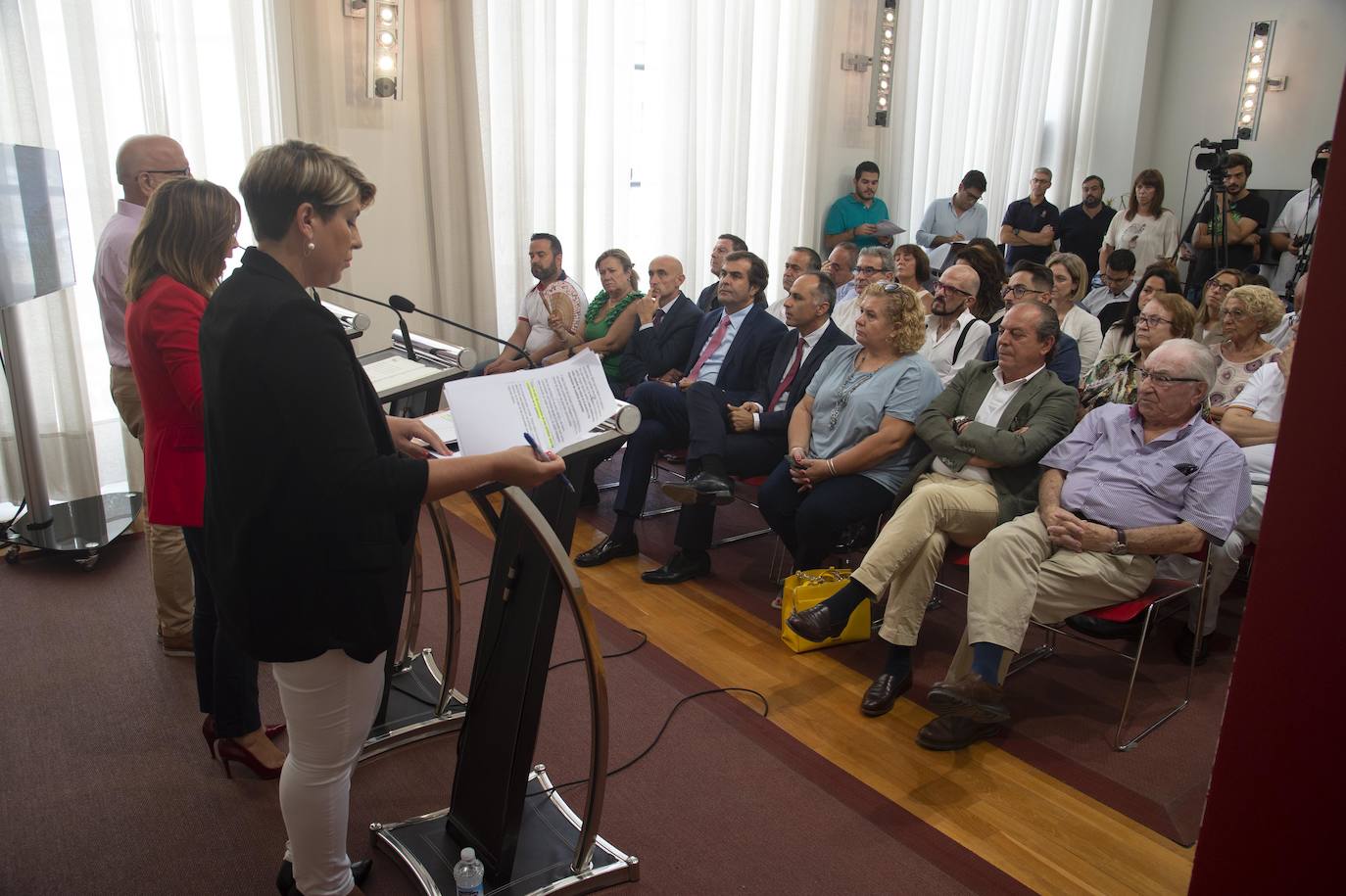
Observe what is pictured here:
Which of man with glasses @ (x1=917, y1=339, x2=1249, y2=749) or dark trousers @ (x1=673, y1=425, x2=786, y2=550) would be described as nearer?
man with glasses @ (x1=917, y1=339, x2=1249, y2=749)

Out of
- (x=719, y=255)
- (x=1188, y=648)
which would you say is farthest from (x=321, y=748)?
(x=719, y=255)

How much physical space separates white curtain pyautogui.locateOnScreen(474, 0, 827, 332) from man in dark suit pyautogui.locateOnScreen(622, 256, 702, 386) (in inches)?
50.6

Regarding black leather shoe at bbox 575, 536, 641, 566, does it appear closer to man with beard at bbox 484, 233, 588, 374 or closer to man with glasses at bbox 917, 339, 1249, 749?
man with beard at bbox 484, 233, 588, 374

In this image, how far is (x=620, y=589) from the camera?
11.6 feet

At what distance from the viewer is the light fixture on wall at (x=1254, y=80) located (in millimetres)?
7555

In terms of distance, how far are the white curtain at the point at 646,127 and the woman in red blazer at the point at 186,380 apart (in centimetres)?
353

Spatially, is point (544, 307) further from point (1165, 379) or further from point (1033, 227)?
point (1033, 227)

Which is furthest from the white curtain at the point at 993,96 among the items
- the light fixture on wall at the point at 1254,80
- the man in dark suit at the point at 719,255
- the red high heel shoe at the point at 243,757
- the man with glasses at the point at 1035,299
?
the red high heel shoe at the point at 243,757

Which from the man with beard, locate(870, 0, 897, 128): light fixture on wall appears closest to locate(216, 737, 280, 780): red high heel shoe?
the man with beard

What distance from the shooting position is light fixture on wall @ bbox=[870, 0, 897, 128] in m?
6.98

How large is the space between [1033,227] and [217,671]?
6916 millimetres

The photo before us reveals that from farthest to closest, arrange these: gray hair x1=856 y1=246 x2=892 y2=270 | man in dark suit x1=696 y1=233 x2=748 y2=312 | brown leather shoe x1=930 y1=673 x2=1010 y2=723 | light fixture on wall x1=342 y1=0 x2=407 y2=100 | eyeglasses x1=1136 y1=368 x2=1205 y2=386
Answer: man in dark suit x1=696 y1=233 x2=748 y2=312 < light fixture on wall x1=342 y1=0 x2=407 y2=100 < gray hair x1=856 y1=246 x2=892 y2=270 < eyeglasses x1=1136 y1=368 x2=1205 y2=386 < brown leather shoe x1=930 y1=673 x2=1010 y2=723

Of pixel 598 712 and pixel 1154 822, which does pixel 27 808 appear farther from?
pixel 1154 822

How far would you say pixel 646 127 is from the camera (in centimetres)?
609
